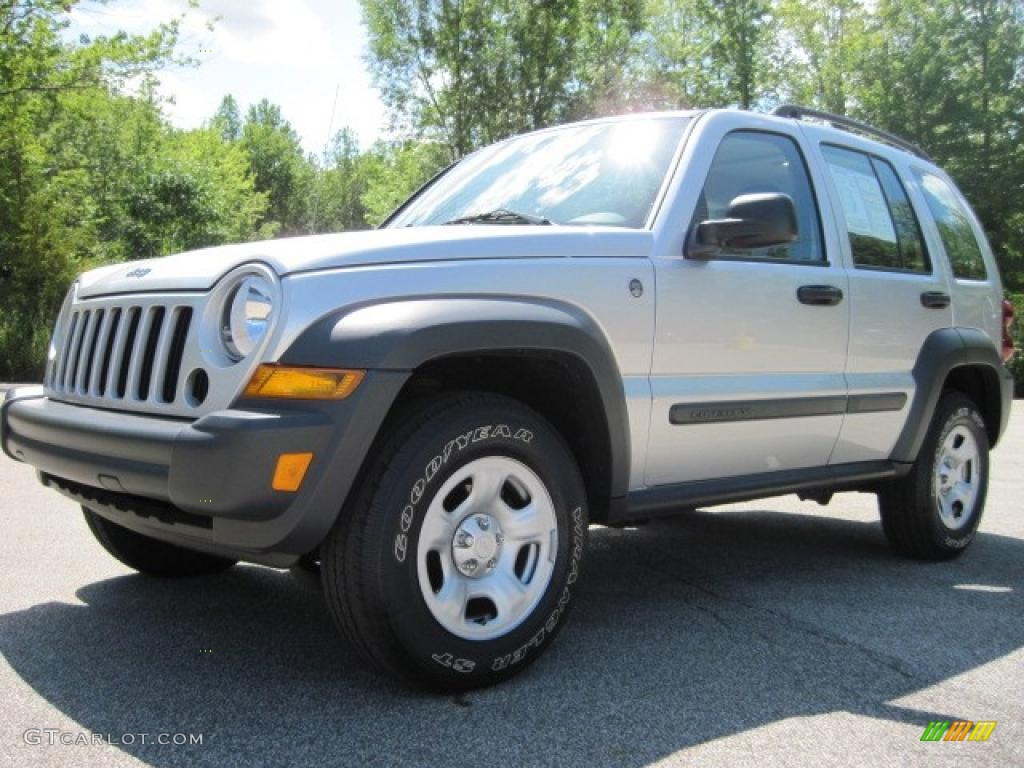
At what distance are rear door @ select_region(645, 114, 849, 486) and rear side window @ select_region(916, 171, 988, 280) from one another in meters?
1.17

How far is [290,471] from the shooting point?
8.21ft

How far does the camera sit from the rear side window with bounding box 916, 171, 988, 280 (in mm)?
5031

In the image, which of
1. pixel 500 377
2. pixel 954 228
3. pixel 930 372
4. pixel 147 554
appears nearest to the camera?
pixel 500 377

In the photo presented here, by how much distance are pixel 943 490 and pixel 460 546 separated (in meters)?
3.05

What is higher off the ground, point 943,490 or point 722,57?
point 722,57

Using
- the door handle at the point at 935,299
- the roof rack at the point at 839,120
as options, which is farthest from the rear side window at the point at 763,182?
the door handle at the point at 935,299

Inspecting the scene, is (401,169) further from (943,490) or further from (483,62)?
(943,490)

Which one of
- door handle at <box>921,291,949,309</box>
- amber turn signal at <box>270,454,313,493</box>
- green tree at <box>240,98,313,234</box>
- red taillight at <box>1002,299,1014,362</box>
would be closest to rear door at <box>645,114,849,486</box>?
door handle at <box>921,291,949,309</box>

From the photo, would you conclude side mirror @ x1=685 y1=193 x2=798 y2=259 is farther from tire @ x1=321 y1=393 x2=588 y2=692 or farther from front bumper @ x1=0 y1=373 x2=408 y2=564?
front bumper @ x1=0 y1=373 x2=408 y2=564

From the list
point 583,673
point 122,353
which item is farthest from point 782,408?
point 122,353

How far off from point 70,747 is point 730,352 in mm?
2434

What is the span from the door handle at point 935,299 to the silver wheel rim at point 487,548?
8.25 ft

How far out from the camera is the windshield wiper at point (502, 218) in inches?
138

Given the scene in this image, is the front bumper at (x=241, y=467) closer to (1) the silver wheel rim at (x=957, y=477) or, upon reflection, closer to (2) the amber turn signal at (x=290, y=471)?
(2) the amber turn signal at (x=290, y=471)
